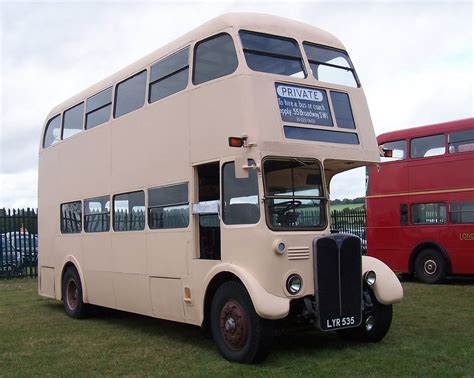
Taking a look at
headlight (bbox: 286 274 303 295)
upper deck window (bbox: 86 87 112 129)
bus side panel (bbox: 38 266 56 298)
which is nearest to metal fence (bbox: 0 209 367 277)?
bus side panel (bbox: 38 266 56 298)

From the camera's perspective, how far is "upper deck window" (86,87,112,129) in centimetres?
1069

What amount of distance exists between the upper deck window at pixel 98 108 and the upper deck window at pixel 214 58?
297 centimetres

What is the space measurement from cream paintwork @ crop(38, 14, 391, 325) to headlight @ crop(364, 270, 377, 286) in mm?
914

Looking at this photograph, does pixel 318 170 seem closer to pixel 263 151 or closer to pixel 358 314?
pixel 263 151

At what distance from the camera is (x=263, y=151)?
7102 mm

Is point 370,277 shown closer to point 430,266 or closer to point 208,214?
point 208,214

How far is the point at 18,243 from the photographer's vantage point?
1975cm

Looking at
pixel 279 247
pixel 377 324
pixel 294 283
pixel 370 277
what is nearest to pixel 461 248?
pixel 377 324

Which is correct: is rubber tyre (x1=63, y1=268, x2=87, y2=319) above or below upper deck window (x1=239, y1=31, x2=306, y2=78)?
below

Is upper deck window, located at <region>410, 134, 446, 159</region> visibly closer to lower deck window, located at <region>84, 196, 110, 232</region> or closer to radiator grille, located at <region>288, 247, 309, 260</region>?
lower deck window, located at <region>84, 196, 110, 232</region>

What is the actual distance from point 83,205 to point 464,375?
7.45 m

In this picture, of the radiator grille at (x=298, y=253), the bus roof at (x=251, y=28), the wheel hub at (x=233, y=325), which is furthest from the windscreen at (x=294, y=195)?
the bus roof at (x=251, y=28)

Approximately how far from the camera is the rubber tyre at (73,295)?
11.4 m

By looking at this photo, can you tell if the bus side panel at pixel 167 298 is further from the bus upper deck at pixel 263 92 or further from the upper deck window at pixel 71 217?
the upper deck window at pixel 71 217
